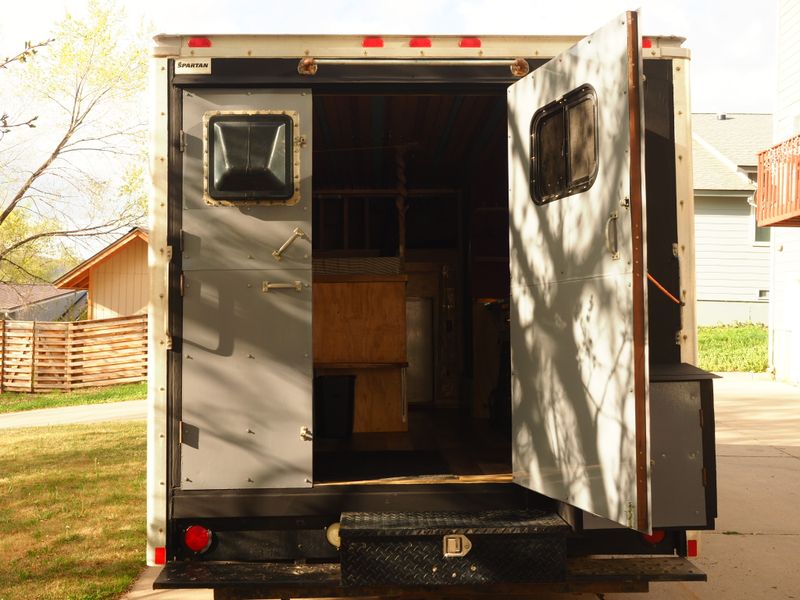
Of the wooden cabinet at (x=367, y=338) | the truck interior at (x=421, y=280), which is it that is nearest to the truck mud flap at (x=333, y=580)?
the truck interior at (x=421, y=280)

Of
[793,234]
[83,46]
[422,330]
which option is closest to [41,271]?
[83,46]

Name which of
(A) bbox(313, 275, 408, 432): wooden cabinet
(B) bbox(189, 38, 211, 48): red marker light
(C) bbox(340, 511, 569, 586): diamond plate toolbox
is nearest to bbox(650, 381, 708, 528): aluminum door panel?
(C) bbox(340, 511, 569, 586): diamond plate toolbox

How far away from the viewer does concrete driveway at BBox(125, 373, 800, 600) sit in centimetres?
484

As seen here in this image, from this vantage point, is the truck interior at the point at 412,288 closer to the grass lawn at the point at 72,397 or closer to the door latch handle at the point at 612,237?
the door latch handle at the point at 612,237

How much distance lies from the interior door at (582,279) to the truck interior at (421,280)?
0.44 meters

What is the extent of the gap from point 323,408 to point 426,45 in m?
2.78

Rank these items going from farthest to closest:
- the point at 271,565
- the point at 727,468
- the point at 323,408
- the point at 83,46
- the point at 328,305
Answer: the point at 83,46 < the point at 727,468 < the point at 328,305 < the point at 323,408 < the point at 271,565

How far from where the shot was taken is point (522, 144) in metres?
3.85

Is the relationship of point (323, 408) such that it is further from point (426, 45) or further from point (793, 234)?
point (793, 234)

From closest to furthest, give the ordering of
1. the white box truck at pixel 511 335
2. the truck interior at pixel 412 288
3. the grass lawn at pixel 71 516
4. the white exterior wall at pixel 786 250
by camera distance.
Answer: the white box truck at pixel 511 335 < the grass lawn at pixel 71 516 < the truck interior at pixel 412 288 < the white exterior wall at pixel 786 250

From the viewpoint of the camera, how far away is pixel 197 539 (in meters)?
3.65

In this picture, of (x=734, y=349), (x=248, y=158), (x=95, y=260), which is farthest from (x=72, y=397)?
(x=248, y=158)

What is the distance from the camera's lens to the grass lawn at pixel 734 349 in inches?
717

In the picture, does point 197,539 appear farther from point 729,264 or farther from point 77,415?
point 729,264
